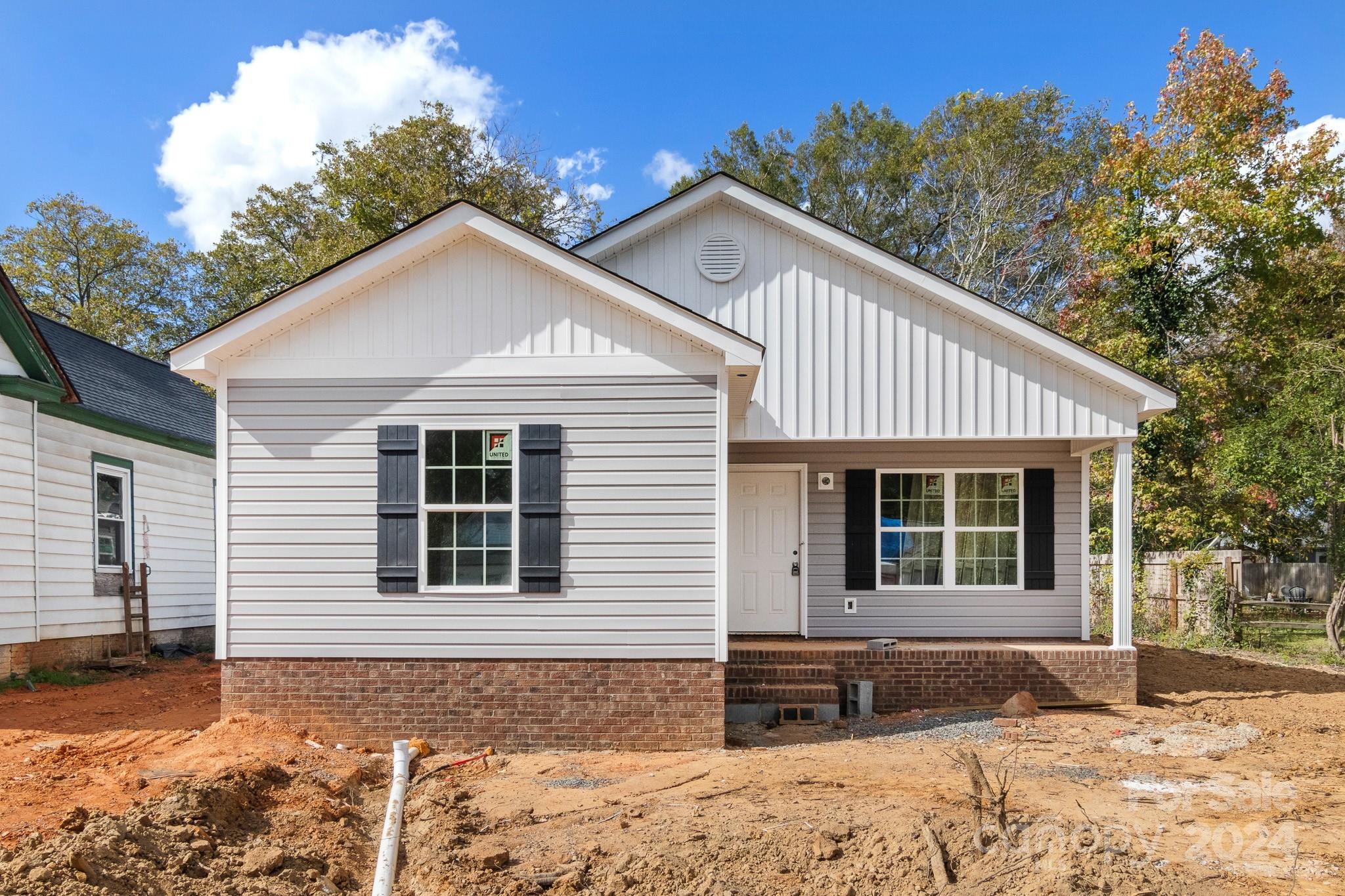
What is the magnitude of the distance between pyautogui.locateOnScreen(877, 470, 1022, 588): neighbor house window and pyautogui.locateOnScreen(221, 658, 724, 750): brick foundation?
161 inches

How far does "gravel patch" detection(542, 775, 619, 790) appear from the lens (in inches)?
249

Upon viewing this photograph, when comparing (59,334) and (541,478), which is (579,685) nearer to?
(541,478)

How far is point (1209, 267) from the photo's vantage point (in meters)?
17.6

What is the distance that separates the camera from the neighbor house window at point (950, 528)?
410 inches

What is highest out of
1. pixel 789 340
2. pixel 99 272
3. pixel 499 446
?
pixel 99 272

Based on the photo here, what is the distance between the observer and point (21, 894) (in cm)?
368

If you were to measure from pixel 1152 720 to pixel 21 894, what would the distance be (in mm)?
9360

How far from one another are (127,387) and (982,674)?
13705 mm

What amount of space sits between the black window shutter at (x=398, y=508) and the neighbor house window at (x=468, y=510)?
10 centimetres

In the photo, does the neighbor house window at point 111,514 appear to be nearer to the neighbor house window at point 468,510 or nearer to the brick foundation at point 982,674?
the neighbor house window at point 468,510

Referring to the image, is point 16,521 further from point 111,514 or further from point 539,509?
point 539,509

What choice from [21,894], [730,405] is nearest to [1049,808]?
[730,405]

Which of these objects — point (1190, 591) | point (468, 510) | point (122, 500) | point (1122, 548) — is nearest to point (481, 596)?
point (468, 510)

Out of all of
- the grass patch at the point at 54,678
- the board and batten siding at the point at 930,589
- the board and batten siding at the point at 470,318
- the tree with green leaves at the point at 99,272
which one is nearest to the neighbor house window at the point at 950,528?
the board and batten siding at the point at 930,589
